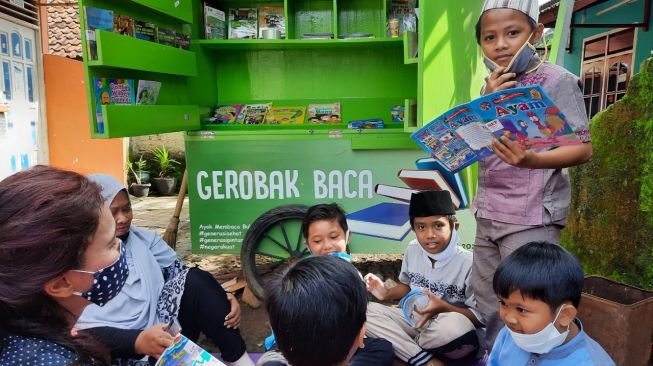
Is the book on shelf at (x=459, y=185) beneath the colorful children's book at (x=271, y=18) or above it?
beneath

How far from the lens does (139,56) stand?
8.48ft

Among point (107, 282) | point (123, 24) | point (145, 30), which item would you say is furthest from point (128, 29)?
point (107, 282)

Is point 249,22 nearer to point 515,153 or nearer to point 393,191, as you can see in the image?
point 393,191

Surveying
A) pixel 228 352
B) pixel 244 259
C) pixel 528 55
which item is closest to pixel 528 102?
pixel 528 55

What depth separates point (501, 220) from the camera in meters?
1.74

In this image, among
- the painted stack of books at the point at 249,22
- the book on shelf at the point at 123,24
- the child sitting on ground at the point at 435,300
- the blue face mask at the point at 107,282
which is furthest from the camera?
the painted stack of books at the point at 249,22

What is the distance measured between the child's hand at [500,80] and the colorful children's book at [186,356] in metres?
1.26

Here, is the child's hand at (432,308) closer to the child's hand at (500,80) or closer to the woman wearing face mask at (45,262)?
the child's hand at (500,80)

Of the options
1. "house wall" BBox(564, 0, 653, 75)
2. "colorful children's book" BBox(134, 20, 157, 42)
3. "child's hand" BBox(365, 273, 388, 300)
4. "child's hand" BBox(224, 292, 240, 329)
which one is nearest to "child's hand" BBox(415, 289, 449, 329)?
"child's hand" BBox(365, 273, 388, 300)

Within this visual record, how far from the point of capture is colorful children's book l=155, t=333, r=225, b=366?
4.77ft

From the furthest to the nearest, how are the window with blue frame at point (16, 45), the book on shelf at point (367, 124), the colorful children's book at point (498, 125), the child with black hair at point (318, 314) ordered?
the window with blue frame at point (16, 45), the book on shelf at point (367, 124), the colorful children's book at point (498, 125), the child with black hair at point (318, 314)

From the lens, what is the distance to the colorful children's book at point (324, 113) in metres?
3.76

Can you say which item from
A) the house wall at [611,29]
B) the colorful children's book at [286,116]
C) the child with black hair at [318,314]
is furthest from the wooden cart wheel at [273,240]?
the house wall at [611,29]

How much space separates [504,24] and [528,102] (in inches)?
13.2
